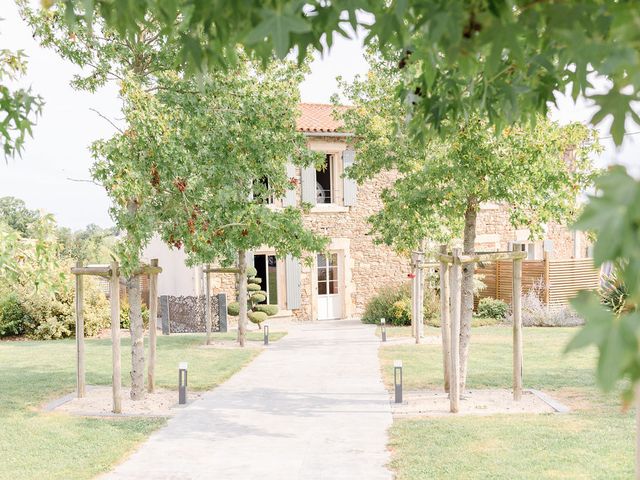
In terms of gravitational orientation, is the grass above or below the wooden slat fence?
below

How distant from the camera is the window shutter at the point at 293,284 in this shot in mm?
21484

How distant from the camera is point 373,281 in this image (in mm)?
22578

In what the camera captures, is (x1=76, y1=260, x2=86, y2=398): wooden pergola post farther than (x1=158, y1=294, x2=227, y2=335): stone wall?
No

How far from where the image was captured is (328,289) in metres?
22.3

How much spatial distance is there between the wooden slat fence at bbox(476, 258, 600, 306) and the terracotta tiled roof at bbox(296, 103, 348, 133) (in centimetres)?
661

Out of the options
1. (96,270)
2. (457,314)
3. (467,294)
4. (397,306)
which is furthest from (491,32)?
(397,306)

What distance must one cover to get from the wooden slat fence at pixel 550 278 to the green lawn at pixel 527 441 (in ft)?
32.7

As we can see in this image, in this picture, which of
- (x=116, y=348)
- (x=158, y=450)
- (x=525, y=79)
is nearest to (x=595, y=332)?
(x=525, y=79)

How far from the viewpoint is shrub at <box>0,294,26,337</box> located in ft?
62.7

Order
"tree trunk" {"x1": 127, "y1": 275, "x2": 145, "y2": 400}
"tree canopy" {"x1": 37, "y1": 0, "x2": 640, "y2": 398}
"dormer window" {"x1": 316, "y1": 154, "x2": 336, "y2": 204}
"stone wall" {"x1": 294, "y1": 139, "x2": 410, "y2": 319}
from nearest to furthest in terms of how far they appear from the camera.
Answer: "tree canopy" {"x1": 37, "y1": 0, "x2": 640, "y2": 398}, "tree trunk" {"x1": 127, "y1": 275, "x2": 145, "y2": 400}, "stone wall" {"x1": 294, "y1": 139, "x2": 410, "y2": 319}, "dormer window" {"x1": 316, "y1": 154, "x2": 336, "y2": 204}

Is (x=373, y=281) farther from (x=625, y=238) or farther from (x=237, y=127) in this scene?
(x=625, y=238)

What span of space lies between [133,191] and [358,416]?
12.9ft

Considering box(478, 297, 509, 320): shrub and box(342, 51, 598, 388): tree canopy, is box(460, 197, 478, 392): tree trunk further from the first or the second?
box(478, 297, 509, 320): shrub

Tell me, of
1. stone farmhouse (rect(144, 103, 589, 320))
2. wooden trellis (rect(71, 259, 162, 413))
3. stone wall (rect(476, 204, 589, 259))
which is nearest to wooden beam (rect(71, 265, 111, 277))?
wooden trellis (rect(71, 259, 162, 413))
